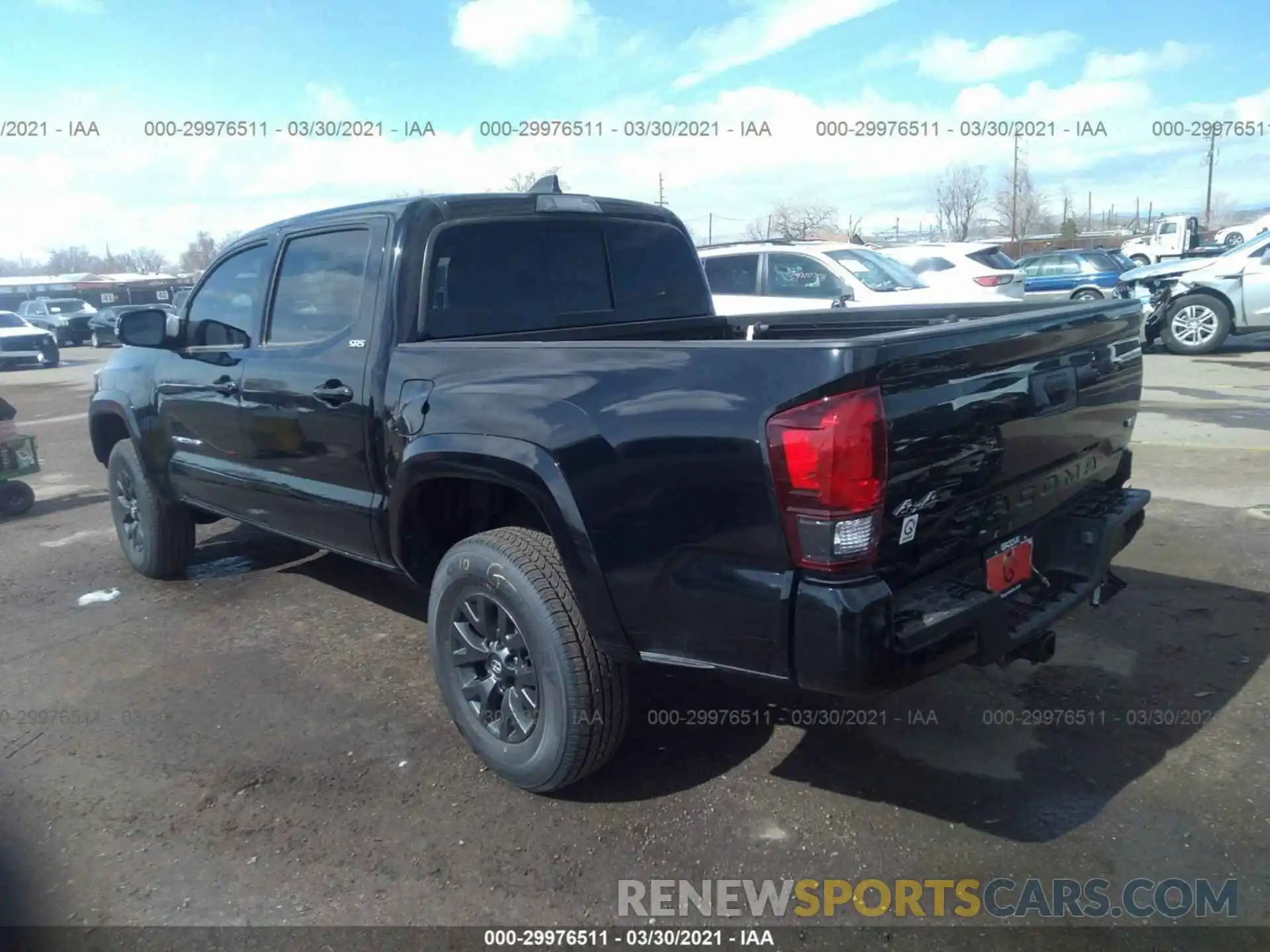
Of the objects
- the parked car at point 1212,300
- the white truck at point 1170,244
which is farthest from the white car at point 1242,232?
the parked car at point 1212,300

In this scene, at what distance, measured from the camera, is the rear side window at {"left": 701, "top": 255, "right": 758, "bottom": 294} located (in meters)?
11.2

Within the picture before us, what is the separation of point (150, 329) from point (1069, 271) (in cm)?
2141

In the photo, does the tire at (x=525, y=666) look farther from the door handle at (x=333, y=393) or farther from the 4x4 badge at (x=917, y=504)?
the 4x4 badge at (x=917, y=504)

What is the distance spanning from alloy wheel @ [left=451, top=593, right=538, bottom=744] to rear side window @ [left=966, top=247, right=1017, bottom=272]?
14.9 meters

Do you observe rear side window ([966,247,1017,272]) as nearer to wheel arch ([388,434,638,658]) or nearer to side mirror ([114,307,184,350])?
side mirror ([114,307,184,350])

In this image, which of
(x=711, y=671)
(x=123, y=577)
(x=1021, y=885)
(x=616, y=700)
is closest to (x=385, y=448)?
(x=616, y=700)

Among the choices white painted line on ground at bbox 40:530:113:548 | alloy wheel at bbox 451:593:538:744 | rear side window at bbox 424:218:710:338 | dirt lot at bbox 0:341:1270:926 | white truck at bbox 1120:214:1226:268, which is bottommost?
dirt lot at bbox 0:341:1270:926

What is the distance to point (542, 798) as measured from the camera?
3.18m

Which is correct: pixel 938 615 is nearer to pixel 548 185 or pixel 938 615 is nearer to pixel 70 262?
pixel 548 185

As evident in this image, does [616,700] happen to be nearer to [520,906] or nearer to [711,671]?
[711,671]

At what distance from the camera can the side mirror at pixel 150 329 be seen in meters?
4.54

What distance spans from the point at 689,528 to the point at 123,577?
14.6ft

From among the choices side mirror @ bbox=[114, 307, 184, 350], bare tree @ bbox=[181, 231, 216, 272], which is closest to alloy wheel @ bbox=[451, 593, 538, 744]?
side mirror @ bbox=[114, 307, 184, 350]

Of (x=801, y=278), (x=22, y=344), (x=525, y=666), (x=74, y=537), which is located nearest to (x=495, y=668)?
(x=525, y=666)
